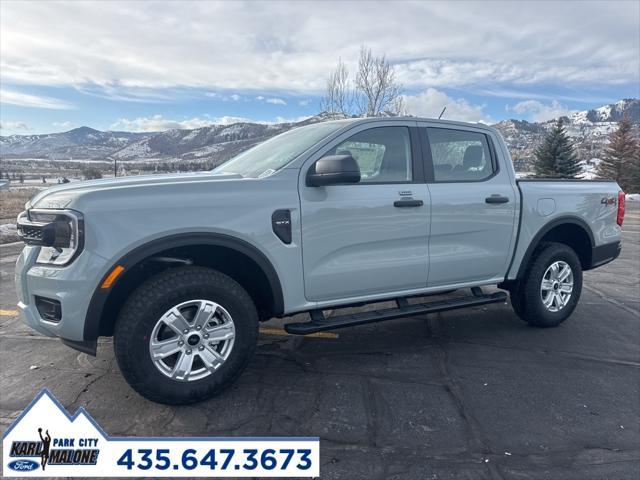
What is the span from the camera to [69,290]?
2568 millimetres

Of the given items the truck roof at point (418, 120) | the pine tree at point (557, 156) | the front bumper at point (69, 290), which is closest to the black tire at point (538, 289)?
the truck roof at point (418, 120)

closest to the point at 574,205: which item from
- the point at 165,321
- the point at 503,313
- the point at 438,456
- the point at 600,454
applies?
the point at 503,313

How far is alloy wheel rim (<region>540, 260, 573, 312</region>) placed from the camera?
177 inches

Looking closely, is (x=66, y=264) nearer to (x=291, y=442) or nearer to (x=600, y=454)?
(x=291, y=442)

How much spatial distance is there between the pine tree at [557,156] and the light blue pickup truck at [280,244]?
38483mm

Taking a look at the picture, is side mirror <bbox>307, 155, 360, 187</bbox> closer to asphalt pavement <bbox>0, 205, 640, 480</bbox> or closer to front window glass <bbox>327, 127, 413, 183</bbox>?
front window glass <bbox>327, 127, 413, 183</bbox>

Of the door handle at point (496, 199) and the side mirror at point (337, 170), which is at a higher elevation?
the side mirror at point (337, 170)

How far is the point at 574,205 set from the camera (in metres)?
4.54

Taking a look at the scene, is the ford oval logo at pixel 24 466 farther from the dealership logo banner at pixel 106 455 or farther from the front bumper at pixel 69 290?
the front bumper at pixel 69 290

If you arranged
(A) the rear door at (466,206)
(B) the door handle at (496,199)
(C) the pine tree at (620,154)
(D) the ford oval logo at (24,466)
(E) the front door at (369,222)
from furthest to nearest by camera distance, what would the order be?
(C) the pine tree at (620,154), (B) the door handle at (496,199), (A) the rear door at (466,206), (E) the front door at (369,222), (D) the ford oval logo at (24,466)

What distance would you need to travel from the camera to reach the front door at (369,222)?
3.21m

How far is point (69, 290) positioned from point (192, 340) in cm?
77

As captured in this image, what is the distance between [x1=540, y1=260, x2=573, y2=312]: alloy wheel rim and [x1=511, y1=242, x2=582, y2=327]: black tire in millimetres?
33

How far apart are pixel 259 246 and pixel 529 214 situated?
107 inches
